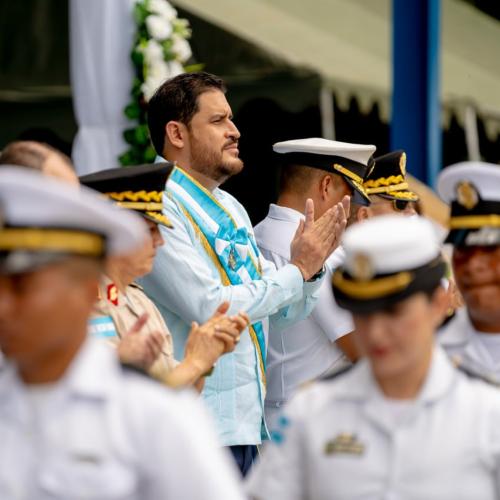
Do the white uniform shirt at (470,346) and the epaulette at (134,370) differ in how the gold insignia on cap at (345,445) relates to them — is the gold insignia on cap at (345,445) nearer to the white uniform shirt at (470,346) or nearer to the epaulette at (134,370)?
the epaulette at (134,370)

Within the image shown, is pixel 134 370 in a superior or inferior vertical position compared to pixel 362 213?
superior

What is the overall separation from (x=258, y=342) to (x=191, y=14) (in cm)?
283

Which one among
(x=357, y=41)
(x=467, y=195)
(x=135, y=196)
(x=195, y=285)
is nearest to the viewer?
(x=467, y=195)

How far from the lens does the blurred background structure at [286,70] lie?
7254 millimetres

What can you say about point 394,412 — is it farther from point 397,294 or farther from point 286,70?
point 286,70

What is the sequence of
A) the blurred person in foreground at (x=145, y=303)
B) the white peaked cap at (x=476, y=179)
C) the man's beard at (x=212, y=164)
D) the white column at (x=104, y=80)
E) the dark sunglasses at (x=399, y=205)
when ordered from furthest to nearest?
the white column at (x=104, y=80), the dark sunglasses at (x=399, y=205), the man's beard at (x=212, y=164), the blurred person in foreground at (x=145, y=303), the white peaked cap at (x=476, y=179)

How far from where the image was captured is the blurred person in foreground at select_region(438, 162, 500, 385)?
375 cm

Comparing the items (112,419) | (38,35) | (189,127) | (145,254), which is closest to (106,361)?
(112,419)

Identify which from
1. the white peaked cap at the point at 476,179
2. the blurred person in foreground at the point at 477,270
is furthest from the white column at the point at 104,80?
the blurred person in foreground at the point at 477,270

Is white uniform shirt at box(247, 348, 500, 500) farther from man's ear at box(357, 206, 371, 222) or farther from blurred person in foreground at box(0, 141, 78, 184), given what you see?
man's ear at box(357, 206, 371, 222)

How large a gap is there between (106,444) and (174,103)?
119 inches

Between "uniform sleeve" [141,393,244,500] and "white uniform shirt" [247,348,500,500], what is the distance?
539mm

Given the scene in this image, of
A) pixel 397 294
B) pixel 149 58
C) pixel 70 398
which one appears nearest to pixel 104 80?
pixel 149 58

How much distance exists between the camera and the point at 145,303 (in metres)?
4.38
